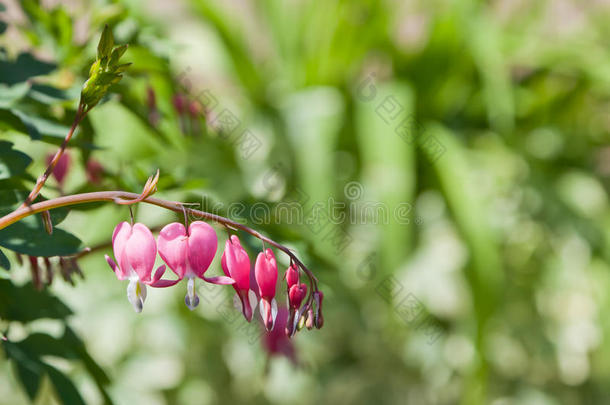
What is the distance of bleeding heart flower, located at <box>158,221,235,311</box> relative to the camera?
304 mm

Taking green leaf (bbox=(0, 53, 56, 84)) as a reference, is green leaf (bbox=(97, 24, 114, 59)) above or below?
below

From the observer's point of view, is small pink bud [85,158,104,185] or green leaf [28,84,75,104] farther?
small pink bud [85,158,104,185]

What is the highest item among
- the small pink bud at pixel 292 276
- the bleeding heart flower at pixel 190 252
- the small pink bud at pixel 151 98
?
the small pink bud at pixel 151 98

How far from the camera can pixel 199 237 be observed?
0.31 meters

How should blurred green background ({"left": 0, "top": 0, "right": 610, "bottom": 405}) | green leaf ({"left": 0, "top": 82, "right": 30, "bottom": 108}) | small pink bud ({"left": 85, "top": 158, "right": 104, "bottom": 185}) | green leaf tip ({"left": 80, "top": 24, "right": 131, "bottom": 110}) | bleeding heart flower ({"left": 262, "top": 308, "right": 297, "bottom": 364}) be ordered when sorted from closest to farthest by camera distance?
green leaf tip ({"left": 80, "top": 24, "right": 131, "bottom": 110}), green leaf ({"left": 0, "top": 82, "right": 30, "bottom": 108}), small pink bud ({"left": 85, "top": 158, "right": 104, "bottom": 185}), bleeding heart flower ({"left": 262, "top": 308, "right": 297, "bottom": 364}), blurred green background ({"left": 0, "top": 0, "right": 610, "bottom": 405})

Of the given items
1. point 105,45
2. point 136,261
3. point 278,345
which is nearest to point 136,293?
point 136,261

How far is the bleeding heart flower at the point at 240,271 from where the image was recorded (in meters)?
0.32

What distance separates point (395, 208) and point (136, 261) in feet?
2.79

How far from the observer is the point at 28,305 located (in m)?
0.45

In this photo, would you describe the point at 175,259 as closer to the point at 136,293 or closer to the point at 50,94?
the point at 136,293

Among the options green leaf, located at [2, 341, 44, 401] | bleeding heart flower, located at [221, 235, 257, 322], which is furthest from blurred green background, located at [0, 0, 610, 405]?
bleeding heart flower, located at [221, 235, 257, 322]

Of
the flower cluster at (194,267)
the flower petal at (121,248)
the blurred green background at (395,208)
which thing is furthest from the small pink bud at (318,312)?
the blurred green background at (395,208)

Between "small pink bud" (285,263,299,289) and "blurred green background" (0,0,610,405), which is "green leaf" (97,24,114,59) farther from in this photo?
"blurred green background" (0,0,610,405)

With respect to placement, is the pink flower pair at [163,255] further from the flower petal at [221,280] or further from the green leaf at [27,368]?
the green leaf at [27,368]
